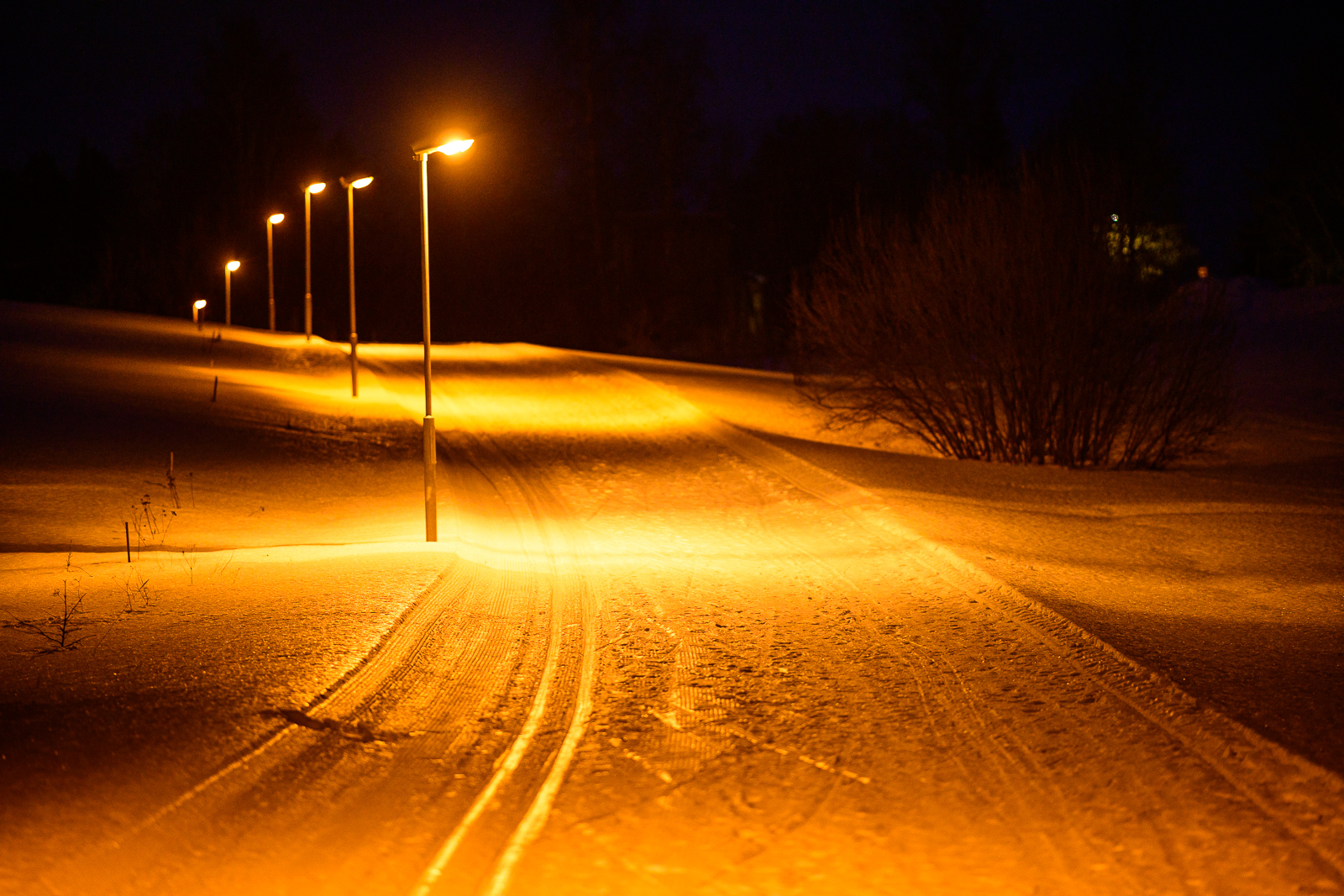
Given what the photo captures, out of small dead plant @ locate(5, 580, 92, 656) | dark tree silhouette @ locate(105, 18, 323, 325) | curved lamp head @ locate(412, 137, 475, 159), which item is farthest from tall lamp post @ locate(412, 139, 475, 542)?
dark tree silhouette @ locate(105, 18, 323, 325)

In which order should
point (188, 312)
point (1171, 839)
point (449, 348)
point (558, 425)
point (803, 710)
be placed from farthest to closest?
1. point (188, 312)
2. point (449, 348)
3. point (558, 425)
4. point (803, 710)
5. point (1171, 839)

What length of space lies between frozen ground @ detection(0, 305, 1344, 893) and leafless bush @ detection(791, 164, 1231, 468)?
348cm

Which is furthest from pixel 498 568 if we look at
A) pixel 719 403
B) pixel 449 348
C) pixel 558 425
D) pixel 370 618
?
pixel 449 348

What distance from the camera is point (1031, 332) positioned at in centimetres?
1958

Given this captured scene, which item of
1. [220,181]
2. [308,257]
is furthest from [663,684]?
[220,181]

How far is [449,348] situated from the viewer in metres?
39.1

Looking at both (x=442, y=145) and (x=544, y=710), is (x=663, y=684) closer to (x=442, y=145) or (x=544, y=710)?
(x=544, y=710)

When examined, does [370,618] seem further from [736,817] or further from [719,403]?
[719,403]

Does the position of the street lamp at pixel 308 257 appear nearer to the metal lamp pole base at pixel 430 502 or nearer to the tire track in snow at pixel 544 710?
the tire track in snow at pixel 544 710

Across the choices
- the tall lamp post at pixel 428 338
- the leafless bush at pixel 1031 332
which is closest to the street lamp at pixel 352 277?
the tall lamp post at pixel 428 338

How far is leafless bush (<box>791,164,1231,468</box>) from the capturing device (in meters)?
19.1

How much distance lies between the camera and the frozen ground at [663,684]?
16.2 feet

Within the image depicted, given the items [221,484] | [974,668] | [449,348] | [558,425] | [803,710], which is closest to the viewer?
[803,710]

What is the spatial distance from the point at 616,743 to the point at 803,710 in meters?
1.14
